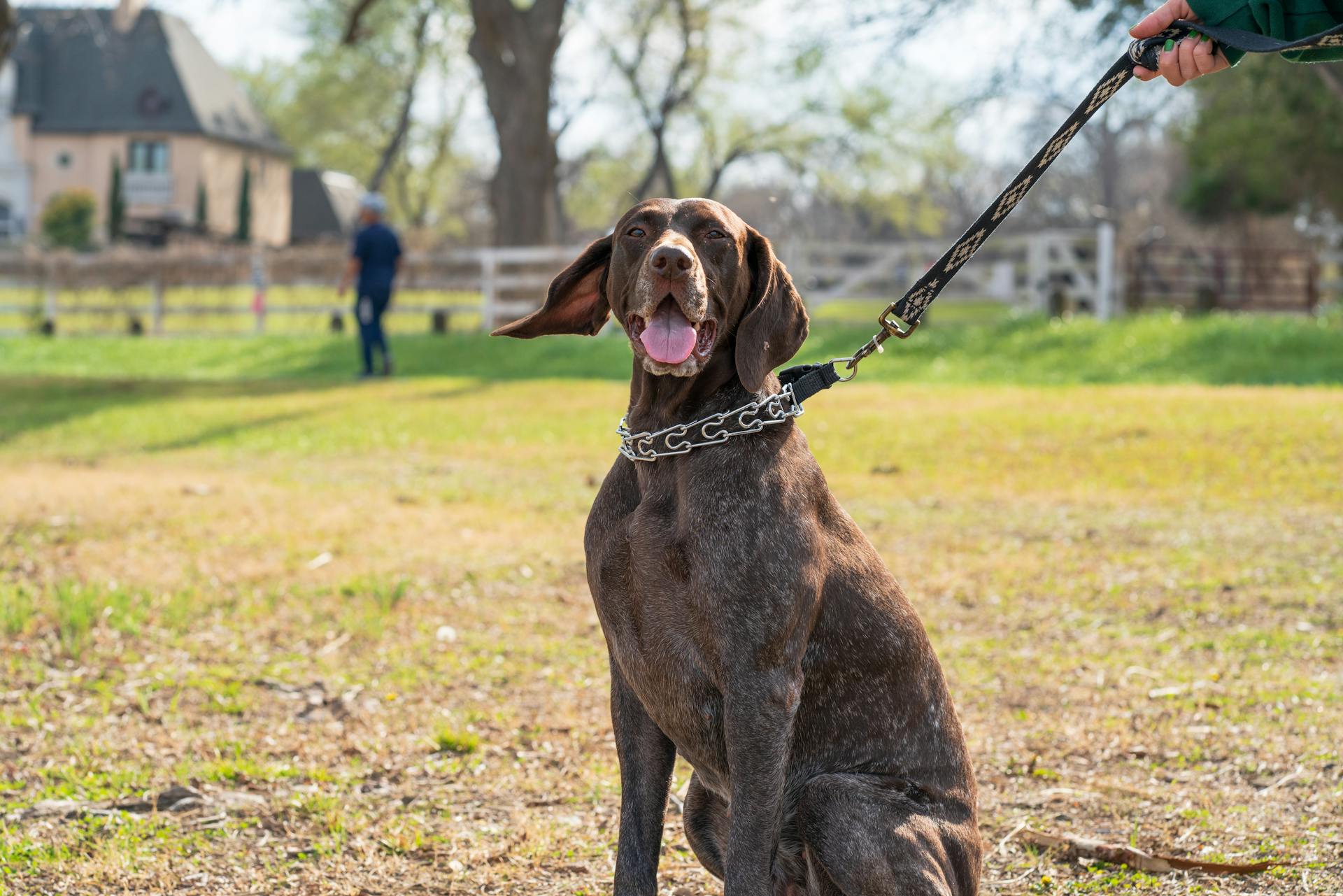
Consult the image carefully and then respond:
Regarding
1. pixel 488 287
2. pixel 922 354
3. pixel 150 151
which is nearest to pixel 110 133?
pixel 150 151

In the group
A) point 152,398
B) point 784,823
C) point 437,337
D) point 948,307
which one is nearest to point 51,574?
point 784,823

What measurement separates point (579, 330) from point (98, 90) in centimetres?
6347

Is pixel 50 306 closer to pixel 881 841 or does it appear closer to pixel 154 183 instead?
pixel 881 841

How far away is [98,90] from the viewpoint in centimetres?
5931

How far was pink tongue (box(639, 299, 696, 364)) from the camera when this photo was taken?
279 cm

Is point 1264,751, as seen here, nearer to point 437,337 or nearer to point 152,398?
point 152,398

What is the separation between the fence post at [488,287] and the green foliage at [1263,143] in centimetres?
1204

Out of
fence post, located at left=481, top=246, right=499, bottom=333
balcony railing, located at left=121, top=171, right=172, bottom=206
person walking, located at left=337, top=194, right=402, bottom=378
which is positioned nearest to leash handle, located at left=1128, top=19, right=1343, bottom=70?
person walking, located at left=337, top=194, right=402, bottom=378

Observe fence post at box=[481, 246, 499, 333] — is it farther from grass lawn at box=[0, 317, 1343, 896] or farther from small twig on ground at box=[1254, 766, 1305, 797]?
small twig on ground at box=[1254, 766, 1305, 797]

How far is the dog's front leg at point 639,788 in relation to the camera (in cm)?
289

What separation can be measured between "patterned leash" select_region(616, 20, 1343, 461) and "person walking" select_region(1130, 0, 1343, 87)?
0.03m

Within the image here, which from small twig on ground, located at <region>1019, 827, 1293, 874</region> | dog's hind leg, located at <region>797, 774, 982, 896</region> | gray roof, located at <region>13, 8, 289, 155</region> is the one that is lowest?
small twig on ground, located at <region>1019, 827, 1293, 874</region>

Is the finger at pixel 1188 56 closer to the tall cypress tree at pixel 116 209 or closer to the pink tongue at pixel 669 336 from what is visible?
the pink tongue at pixel 669 336

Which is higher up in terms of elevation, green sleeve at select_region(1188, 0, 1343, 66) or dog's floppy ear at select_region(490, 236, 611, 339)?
green sleeve at select_region(1188, 0, 1343, 66)
